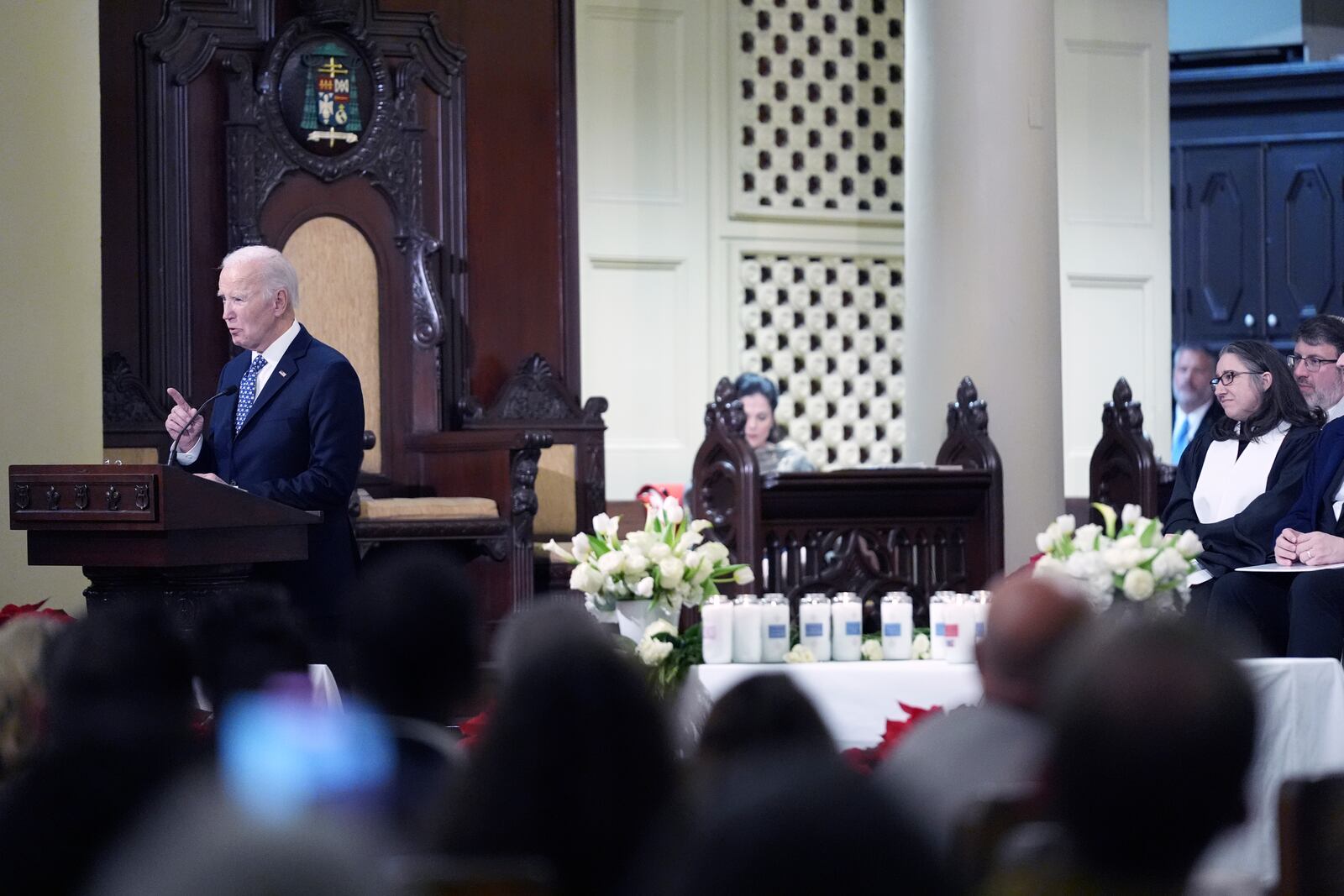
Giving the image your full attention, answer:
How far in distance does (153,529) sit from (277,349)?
26.5 inches

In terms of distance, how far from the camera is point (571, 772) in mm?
1487

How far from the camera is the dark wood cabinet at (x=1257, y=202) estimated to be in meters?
10.0

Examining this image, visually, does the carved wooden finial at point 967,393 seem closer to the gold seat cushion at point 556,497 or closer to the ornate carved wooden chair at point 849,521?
the ornate carved wooden chair at point 849,521

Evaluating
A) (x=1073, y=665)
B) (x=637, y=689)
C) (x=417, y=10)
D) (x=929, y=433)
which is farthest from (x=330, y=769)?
(x=417, y=10)

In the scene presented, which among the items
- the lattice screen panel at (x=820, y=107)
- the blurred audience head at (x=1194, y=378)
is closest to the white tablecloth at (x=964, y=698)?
the blurred audience head at (x=1194, y=378)

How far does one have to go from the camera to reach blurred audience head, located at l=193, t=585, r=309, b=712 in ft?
7.02

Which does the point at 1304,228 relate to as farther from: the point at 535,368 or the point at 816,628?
the point at 816,628

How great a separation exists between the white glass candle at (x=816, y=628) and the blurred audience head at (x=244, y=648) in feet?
6.17

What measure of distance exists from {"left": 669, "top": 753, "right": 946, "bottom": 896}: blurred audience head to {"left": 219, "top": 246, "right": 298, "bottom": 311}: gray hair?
305 centimetres

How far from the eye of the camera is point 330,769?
1.77 m

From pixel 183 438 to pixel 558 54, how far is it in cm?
465

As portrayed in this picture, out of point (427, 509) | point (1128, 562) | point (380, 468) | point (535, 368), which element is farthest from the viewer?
point (535, 368)

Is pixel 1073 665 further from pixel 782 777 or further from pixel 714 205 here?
pixel 714 205

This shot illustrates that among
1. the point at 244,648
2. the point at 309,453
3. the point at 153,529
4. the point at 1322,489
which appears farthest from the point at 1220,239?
the point at 244,648
